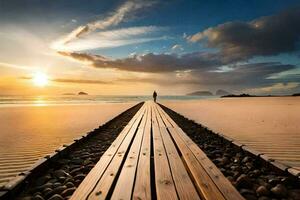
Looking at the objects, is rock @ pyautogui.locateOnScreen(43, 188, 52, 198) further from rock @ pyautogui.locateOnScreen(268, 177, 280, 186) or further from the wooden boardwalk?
rock @ pyautogui.locateOnScreen(268, 177, 280, 186)

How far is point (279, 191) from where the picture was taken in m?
4.27

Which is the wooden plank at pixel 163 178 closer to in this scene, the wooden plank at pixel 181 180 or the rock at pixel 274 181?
the wooden plank at pixel 181 180

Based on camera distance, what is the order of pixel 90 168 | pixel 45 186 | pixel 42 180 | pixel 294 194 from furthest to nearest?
1. pixel 90 168
2. pixel 42 180
3. pixel 45 186
4. pixel 294 194

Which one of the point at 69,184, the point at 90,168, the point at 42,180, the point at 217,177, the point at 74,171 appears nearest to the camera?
the point at 217,177

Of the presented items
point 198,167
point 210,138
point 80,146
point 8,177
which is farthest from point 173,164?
point 210,138

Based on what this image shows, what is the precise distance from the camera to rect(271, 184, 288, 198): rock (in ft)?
13.9

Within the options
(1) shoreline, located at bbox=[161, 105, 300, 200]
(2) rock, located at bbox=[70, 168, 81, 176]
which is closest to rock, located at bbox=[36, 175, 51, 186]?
(2) rock, located at bbox=[70, 168, 81, 176]

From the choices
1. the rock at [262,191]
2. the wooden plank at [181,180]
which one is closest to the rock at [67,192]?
the wooden plank at [181,180]

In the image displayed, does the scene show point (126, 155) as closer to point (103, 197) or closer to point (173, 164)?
point (173, 164)

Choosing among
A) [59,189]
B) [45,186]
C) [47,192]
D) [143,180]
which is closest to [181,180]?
[143,180]

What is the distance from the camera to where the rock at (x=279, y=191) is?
4.22 m

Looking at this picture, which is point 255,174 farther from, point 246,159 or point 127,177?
point 127,177

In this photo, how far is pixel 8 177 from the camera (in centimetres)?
573

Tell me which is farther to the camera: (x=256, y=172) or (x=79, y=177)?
(x=256, y=172)
